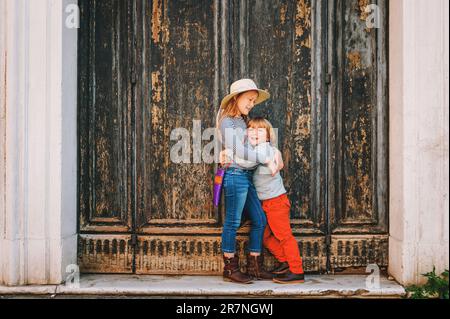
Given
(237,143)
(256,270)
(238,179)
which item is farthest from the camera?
(256,270)

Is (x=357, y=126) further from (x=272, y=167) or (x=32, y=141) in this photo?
(x=32, y=141)

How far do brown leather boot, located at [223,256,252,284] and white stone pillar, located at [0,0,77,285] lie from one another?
1391 mm

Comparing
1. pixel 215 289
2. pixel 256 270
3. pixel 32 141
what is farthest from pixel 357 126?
pixel 32 141

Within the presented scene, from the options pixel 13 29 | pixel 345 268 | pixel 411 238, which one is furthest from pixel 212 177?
pixel 13 29

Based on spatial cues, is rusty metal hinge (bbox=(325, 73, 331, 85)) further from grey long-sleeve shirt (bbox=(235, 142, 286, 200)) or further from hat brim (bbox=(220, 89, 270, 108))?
grey long-sleeve shirt (bbox=(235, 142, 286, 200))

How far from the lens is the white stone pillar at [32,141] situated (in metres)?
4.50

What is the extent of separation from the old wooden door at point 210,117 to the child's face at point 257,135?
1.47ft

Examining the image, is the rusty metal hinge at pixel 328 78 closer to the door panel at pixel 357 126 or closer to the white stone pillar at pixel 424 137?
the door panel at pixel 357 126

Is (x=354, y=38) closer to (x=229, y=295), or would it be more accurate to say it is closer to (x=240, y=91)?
(x=240, y=91)

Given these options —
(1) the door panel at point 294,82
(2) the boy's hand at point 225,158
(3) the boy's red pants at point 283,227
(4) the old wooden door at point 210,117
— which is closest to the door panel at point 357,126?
(4) the old wooden door at point 210,117

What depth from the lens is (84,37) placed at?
16.3ft

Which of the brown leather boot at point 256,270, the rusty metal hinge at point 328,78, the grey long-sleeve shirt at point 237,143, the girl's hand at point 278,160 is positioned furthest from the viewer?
the rusty metal hinge at point 328,78

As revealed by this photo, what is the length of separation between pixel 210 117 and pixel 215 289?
153 centimetres

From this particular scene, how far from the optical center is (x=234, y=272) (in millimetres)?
4605
